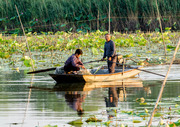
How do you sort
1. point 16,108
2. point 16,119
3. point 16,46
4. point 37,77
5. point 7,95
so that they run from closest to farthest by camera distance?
point 16,119 → point 16,108 → point 7,95 → point 37,77 → point 16,46

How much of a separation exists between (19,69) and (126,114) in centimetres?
770

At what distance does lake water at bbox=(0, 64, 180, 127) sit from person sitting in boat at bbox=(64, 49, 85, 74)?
1.50 ft

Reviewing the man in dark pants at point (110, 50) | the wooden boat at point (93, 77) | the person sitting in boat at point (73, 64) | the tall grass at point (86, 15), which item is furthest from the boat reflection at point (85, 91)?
the tall grass at point (86, 15)

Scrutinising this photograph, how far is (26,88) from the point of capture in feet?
32.9

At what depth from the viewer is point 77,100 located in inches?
326

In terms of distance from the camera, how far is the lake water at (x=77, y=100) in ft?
21.0

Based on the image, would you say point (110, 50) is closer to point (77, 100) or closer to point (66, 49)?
point (77, 100)

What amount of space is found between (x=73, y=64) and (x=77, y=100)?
242 centimetres

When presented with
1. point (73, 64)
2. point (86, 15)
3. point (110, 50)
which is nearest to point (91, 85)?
point (73, 64)

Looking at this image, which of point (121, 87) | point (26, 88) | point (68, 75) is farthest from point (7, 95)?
point (121, 87)

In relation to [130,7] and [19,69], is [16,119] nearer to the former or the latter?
[19,69]

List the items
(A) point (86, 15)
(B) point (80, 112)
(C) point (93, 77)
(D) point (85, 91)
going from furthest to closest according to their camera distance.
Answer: (A) point (86, 15) → (C) point (93, 77) → (D) point (85, 91) → (B) point (80, 112)

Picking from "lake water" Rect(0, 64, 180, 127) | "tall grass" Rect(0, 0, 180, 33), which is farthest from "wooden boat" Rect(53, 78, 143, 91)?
"tall grass" Rect(0, 0, 180, 33)

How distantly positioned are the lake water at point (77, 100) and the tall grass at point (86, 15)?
12068 millimetres
